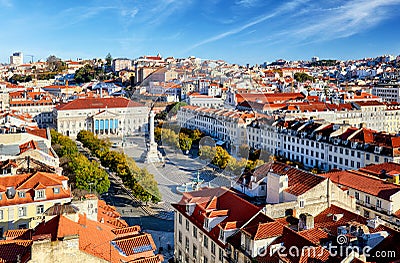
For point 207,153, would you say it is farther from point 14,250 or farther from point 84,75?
point 84,75

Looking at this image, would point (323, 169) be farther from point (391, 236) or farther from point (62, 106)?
point (62, 106)

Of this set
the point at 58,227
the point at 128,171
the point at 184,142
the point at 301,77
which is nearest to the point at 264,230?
the point at 58,227

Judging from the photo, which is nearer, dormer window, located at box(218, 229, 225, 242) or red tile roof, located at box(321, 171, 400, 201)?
dormer window, located at box(218, 229, 225, 242)

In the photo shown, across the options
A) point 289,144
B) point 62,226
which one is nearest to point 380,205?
point 62,226

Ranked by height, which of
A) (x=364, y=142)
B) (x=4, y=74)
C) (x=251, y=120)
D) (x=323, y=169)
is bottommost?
(x=323, y=169)

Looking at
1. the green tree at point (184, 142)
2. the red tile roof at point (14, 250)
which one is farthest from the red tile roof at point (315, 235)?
the red tile roof at point (14, 250)

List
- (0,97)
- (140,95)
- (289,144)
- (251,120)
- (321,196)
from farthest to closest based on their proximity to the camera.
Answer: (0,97), (289,144), (321,196), (251,120), (140,95)

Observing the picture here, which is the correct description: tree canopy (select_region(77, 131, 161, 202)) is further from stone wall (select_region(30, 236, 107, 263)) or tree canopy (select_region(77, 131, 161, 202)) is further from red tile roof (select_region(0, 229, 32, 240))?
red tile roof (select_region(0, 229, 32, 240))

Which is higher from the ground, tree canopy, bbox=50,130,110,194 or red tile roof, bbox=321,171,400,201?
red tile roof, bbox=321,171,400,201

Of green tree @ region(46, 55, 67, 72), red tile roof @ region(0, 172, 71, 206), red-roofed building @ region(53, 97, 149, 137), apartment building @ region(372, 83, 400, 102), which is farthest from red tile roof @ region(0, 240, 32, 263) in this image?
green tree @ region(46, 55, 67, 72)

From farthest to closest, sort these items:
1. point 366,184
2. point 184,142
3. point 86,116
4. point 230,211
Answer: point 86,116 < point 366,184 < point 230,211 < point 184,142

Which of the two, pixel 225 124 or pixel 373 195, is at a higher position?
pixel 225 124
